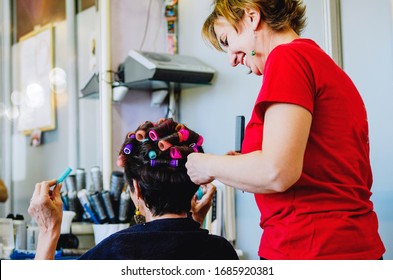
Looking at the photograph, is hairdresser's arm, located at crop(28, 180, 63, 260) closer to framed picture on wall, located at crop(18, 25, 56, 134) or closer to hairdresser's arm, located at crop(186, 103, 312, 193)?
hairdresser's arm, located at crop(186, 103, 312, 193)

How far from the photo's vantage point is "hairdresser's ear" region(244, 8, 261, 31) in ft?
3.36

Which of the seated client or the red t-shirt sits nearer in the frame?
the red t-shirt

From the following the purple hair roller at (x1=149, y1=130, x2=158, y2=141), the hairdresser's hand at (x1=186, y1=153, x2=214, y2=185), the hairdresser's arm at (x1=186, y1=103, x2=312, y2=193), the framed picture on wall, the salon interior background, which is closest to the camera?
the hairdresser's arm at (x1=186, y1=103, x2=312, y2=193)

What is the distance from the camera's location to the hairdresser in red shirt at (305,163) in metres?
0.86

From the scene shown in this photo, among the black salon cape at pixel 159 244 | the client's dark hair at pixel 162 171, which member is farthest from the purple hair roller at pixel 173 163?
the black salon cape at pixel 159 244

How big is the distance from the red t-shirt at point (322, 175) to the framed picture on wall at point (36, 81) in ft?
5.99

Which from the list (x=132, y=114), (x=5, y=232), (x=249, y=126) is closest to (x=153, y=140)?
(x=249, y=126)

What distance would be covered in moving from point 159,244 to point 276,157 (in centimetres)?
37

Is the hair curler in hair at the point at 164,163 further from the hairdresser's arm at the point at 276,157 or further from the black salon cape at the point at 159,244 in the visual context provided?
the hairdresser's arm at the point at 276,157

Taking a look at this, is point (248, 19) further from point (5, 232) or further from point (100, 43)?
point (100, 43)

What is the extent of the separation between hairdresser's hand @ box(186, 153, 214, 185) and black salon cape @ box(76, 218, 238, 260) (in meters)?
0.19

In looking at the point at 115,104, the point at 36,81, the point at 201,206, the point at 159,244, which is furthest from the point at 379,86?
the point at 36,81

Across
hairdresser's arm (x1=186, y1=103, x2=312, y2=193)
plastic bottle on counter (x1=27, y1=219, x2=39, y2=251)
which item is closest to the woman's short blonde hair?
hairdresser's arm (x1=186, y1=103, x2=312, y2=193)

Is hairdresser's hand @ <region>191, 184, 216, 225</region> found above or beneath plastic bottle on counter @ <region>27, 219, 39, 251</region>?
above
